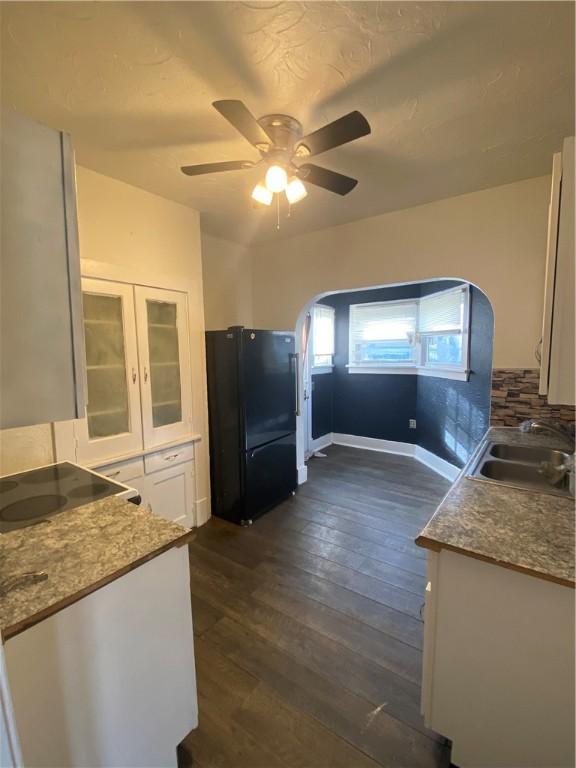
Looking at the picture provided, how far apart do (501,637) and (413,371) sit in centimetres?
372

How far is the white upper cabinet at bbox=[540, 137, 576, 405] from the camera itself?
3.01 ft

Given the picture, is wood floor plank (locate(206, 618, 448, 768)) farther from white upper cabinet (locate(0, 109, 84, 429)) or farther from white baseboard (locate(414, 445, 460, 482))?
white baseboard (locate(414, 445, 460, 482))

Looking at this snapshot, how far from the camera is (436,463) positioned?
13.1ft

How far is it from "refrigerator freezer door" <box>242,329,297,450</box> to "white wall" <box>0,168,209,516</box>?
1.30 feet

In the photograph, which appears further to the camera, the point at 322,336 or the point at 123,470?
the point at 322,336

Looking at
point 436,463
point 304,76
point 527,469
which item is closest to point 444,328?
point 436,463

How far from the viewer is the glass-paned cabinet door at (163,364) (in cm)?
235

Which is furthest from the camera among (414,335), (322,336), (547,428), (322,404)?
(322,404)

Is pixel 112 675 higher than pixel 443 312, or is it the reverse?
pixel 443 312

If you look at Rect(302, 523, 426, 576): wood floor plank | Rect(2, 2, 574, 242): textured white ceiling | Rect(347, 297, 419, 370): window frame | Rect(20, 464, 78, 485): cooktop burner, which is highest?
Rect(2, 2, 574, 242): textured white ceiling

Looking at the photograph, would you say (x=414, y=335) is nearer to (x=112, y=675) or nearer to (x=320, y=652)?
(x=320, y=652)

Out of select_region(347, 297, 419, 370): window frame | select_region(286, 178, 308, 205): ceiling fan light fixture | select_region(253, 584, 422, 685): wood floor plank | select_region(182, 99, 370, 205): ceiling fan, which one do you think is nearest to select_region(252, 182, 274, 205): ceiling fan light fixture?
select_region(182, 99, 370, 205): ceiling fan

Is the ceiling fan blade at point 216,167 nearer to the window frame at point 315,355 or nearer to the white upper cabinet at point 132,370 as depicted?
the white upper cabinet at point 132,370

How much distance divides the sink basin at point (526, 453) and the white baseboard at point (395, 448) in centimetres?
174
